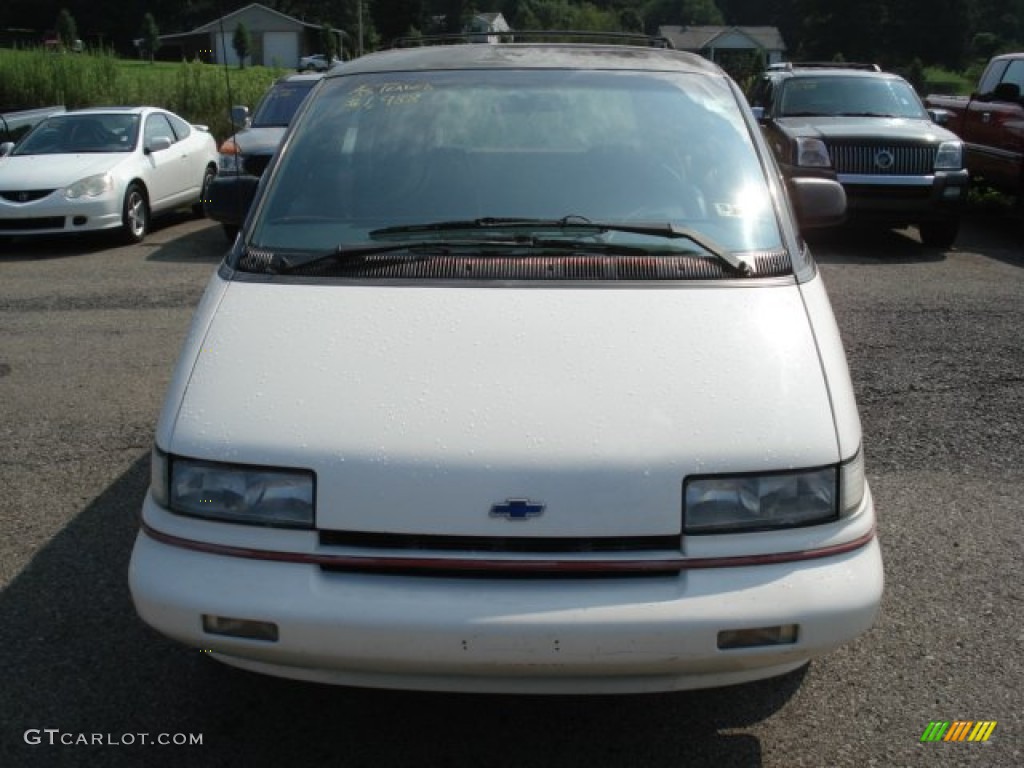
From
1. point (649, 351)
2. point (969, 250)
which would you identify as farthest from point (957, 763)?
point (969, 250)

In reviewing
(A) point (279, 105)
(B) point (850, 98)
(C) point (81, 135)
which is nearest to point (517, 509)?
(B) point (850, 98)

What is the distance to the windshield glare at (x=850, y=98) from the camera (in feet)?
41.1

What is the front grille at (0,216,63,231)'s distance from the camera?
459 inches

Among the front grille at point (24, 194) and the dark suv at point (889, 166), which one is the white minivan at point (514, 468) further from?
the front grille at point (24, 194)

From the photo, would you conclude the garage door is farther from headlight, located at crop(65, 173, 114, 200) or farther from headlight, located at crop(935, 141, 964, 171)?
headlight, located at crop(935, 141, 964, 171)

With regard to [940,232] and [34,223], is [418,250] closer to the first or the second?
[34,223]

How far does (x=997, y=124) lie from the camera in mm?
13305

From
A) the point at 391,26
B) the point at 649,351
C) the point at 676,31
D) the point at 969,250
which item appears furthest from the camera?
the point at 676,31

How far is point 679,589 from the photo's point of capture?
264 centimetres

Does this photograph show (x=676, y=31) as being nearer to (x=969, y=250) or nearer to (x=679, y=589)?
(x=969, y=250)

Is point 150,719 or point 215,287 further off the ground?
point 215,287

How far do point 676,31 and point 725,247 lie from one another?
4352 inches

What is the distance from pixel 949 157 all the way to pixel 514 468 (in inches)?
400

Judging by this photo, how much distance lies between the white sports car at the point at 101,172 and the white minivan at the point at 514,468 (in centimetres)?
913
